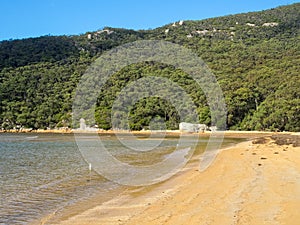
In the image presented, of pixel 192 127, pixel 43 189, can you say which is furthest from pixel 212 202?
pixel 192 127

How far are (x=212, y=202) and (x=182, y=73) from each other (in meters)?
80.9

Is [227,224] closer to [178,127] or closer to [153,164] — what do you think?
[153,164]

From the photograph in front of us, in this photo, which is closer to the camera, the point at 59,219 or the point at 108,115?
the point at 59,219

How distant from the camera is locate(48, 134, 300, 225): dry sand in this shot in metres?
7.80

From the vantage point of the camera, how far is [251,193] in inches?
398

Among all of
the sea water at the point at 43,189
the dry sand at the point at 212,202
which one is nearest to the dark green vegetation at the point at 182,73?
the sea water at the point at 43,189

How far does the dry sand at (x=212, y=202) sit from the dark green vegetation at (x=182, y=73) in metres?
50.8

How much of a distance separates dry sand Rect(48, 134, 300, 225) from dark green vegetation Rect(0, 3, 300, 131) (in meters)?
50.8

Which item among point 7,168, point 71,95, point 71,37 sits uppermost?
point 71,37

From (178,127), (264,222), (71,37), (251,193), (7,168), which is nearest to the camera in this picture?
(264,222)

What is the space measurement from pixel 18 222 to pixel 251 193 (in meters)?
5.86

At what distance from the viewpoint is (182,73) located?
89.3 meters

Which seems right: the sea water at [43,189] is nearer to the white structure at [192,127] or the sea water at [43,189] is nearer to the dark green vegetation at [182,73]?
the dark green vegetation at [182,73]

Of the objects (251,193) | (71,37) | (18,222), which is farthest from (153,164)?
(71,37)
